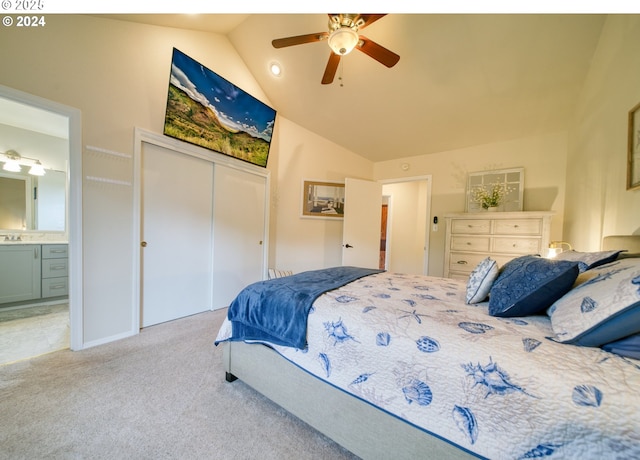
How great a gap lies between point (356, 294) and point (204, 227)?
2277 millimetres

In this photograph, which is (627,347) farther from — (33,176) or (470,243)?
(33,176)

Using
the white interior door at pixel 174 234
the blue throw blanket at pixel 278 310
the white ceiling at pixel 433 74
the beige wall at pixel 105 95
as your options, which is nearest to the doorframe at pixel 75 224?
the beige wall at pixel 105 95

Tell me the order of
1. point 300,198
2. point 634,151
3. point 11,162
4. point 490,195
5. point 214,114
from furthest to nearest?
1. point 300,198
2. point 490,195
3. point 11,162
4. point 214,114
5. point 634,151

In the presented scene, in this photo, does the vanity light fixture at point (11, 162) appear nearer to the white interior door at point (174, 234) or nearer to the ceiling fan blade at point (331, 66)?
the white interior door at point (174, 234)

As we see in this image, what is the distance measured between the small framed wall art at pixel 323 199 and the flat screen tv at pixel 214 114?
2.89 feet

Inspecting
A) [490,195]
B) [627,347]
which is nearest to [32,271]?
[627,347]

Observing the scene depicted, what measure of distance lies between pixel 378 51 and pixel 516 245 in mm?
2599

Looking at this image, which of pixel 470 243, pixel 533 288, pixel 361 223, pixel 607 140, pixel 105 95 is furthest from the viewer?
pixel 361 223

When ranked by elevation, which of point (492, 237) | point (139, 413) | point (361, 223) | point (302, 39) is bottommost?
point (139, 413)

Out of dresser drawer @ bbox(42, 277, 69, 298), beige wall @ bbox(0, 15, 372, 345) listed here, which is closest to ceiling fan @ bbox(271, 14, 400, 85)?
beige wall @ bbox(0, 15, 372, 345)

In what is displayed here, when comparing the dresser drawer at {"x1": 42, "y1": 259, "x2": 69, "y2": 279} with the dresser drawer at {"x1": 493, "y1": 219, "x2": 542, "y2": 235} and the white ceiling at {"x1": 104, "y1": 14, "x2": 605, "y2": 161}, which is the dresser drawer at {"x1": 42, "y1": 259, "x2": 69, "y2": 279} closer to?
the white ceiling at {"x1": 104, "y1": 14, "x2": 605, "y2": 161}

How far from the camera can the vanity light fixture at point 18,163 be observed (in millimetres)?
3002

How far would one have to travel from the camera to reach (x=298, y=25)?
7.88 ft

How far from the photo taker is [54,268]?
3115 millimetres
